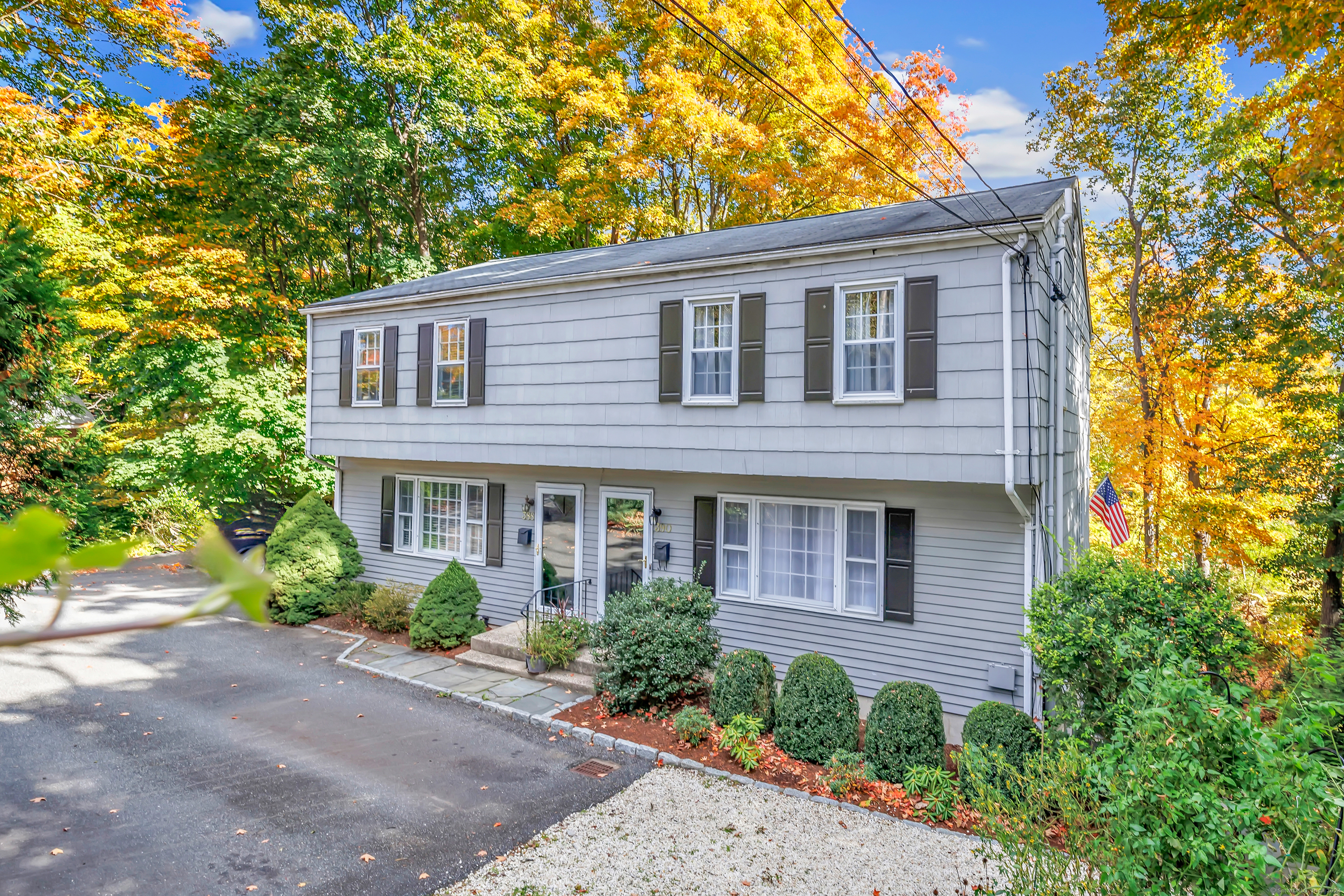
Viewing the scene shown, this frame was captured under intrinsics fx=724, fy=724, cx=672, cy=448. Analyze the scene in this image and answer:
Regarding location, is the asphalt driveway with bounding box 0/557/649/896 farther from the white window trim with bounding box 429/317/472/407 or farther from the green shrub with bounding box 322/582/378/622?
the white window trim with bounding box 429/317/472/407

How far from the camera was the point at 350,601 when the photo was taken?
1274cm

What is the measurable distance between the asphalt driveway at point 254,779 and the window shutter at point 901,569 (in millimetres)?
3601

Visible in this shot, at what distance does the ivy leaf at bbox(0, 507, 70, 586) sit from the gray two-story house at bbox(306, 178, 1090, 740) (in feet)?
27.1

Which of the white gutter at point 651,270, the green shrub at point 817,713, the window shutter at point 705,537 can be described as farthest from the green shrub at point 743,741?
the white gutter at point 651,270

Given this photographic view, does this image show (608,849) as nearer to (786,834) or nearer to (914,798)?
(786,834)

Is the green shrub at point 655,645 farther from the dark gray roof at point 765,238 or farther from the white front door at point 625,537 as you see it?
the dark gray roof at point 765,238

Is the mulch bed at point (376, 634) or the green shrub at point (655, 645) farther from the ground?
the green shrub at point (655, 645)

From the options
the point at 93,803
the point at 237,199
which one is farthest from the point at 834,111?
the point at 93,803

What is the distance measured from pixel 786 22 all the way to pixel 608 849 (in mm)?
19080

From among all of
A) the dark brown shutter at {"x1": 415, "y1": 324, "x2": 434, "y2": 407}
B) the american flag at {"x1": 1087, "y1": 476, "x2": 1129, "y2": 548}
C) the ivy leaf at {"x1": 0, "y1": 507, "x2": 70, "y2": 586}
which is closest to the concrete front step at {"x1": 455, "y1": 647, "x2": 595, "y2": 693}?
the dark brown shutter at {"x1": 415, "y1": 324, "x2": 434, "y2": 407}

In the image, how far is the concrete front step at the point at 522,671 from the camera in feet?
31.4

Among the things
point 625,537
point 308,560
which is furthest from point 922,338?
point 308,560

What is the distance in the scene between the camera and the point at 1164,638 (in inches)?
220

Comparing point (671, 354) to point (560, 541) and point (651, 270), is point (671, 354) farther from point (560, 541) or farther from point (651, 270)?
point (560, 541)
